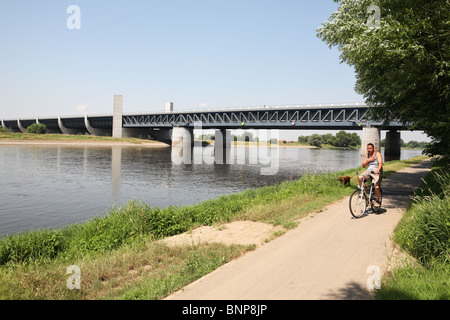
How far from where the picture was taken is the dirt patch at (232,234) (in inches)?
286

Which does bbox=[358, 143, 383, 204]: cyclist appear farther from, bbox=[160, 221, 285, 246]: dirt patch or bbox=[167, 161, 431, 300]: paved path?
bbox=[160, 221, 285, 246]: dirt patch

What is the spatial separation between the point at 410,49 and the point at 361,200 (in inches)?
194

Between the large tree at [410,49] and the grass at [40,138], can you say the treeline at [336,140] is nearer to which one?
the grass at [40,138]

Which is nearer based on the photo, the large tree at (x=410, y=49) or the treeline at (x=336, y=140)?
the large tree at (x=410, y=49)

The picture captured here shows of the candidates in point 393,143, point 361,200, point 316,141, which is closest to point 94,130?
point 393,143

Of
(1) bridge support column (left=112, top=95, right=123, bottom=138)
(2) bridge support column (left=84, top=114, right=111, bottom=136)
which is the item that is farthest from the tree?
(2) bridge support column (left=84, top=114, right=111, bottom=136)

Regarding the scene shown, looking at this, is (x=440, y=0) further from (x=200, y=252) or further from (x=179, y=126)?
(x=179, y=126)

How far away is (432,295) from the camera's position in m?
4.01

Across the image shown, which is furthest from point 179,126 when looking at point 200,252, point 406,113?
point 200,252

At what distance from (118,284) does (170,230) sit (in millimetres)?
3788

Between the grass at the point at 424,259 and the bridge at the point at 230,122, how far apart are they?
71.8ft

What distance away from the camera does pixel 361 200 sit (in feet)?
30.0

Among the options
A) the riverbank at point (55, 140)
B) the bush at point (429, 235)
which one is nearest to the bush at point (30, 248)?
the bush at point (429, 235)

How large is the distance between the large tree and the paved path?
16.8ft
